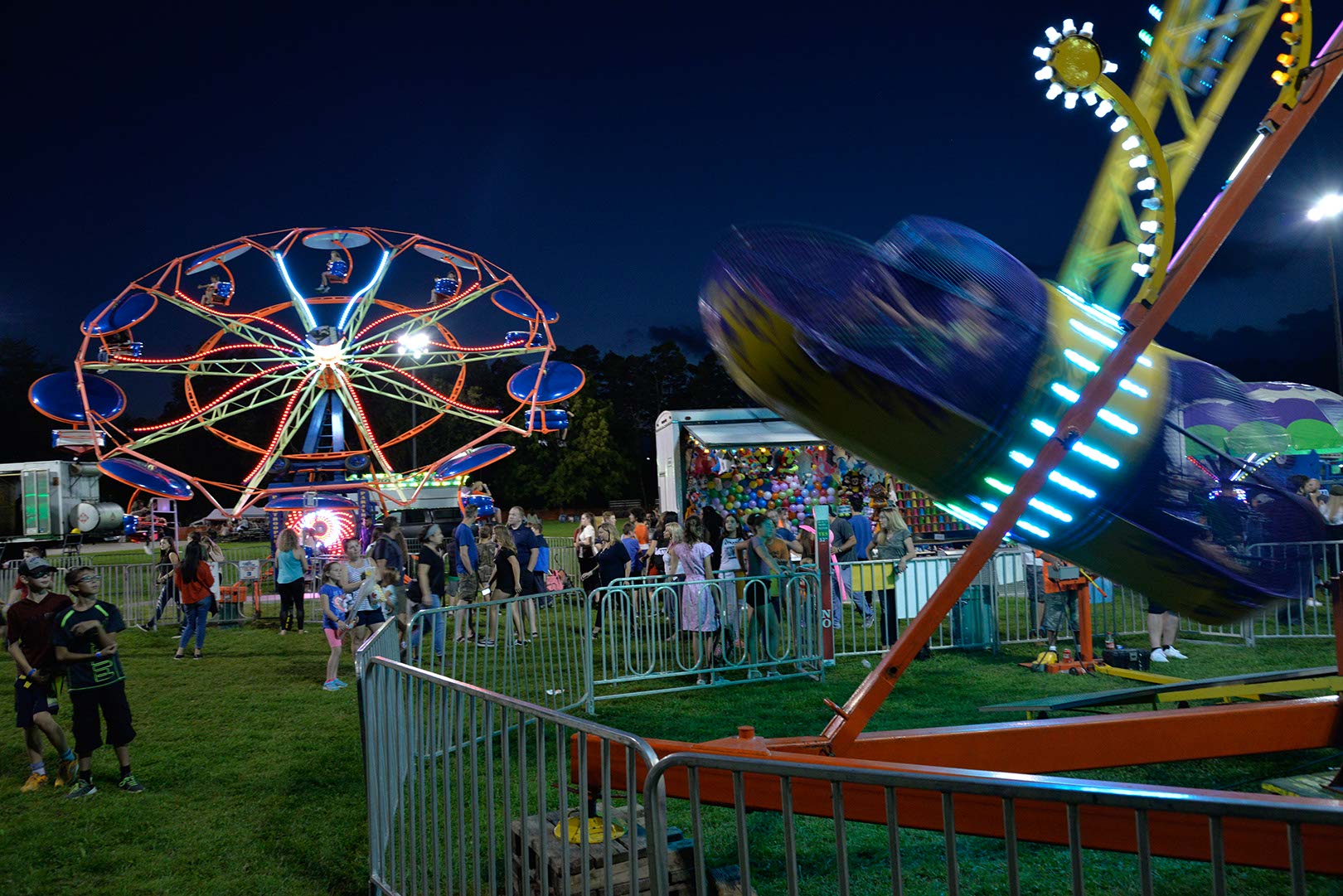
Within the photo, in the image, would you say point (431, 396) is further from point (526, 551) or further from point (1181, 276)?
point (1181, 276)

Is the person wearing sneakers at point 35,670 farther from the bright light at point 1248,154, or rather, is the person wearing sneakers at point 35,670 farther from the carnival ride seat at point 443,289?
the carnival ride seat at point 443,289

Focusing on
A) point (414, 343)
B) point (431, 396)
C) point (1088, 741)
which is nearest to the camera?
point (1088, 741)

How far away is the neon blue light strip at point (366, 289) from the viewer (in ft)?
70.7

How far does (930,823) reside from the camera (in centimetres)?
352

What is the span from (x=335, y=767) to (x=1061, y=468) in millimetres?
5855

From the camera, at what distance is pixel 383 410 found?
7069 centimetres

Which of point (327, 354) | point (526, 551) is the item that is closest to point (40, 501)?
point (327, 354)

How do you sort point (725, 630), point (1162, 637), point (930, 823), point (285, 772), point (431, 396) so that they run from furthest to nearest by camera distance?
point (431, 396)
point (1162, 637)
point (725, 630)
point (285, 772)
point (930, 823)

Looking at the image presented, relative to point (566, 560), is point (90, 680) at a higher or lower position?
higher

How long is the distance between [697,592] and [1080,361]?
6.60 meters

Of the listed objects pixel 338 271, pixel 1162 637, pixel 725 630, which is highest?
pixel 338 271

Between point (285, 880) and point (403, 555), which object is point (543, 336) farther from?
point (285, 880)

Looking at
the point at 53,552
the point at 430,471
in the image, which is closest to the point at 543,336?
the point at 430,471

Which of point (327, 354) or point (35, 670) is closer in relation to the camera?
point (35, 670)
